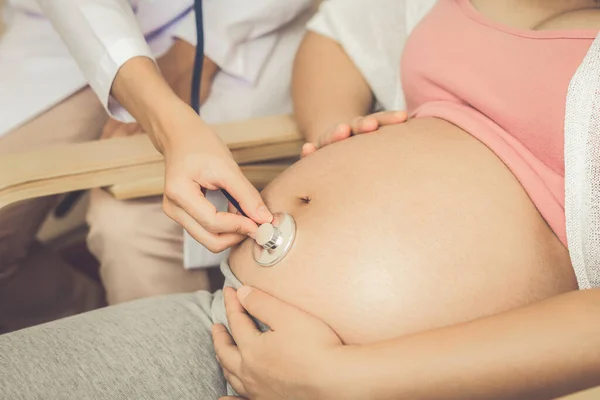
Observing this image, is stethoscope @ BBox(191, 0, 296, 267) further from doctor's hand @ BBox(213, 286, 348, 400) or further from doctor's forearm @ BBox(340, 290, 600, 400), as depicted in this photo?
doctor's forearm @ BBox(340, 290, 600, 400)

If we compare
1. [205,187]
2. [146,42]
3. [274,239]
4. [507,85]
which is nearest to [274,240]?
[274,239]

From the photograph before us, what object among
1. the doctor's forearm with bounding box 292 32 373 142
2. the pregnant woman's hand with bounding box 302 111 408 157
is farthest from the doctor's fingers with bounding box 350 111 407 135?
the doctor's forearm with bounding box 292 32 373 142

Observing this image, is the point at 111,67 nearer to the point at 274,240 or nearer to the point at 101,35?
the point at 101,35

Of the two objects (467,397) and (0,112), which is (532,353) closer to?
(467,397)

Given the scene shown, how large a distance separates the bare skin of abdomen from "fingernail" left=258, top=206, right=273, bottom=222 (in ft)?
0.12

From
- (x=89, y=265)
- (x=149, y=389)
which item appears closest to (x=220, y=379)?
(x=149, y=389)

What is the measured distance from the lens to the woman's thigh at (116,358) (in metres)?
0.60

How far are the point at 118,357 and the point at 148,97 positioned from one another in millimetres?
337

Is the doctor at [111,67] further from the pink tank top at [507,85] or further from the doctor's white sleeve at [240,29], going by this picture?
the pink tank top at [507,85]

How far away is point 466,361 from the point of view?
50 cm

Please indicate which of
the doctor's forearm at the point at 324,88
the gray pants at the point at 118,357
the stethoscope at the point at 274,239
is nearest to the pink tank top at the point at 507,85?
the doctor's forearm at the point at 324,88

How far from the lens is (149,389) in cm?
62

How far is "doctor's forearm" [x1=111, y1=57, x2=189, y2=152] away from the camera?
74 centimetres

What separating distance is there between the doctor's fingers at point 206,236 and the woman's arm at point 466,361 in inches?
6.2
